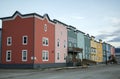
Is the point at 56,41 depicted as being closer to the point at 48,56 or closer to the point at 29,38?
the point at 48,56

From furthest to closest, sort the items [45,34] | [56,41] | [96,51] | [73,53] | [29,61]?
[96,51]
[73,53]
[56,41]
[45,34]
[29,61]

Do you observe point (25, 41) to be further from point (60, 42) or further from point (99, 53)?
point (99, 53)

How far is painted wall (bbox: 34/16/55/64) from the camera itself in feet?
153

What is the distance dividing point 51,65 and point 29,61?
25.9 feet

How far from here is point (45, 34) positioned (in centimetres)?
5053

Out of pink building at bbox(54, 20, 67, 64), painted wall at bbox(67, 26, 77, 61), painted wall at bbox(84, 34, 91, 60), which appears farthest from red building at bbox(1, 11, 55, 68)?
painted wall at bbox(84, 34, 91, 60)

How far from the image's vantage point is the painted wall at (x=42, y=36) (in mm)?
46719

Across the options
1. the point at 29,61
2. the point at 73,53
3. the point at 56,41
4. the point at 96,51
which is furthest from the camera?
the point at 96,51

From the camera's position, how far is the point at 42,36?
161ft

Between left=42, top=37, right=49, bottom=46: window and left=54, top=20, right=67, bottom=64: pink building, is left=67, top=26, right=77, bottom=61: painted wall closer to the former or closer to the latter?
left=54, top=20, right=67, bottom=64: pink building

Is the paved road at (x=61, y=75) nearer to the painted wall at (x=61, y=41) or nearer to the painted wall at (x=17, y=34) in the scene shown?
the painted wall at (x=17, y=34)

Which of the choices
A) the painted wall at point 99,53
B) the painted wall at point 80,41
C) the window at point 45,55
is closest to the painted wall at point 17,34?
the window at point 45,55

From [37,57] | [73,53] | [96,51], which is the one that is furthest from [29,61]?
[96,51]

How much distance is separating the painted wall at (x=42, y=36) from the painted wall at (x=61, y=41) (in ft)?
6.63
